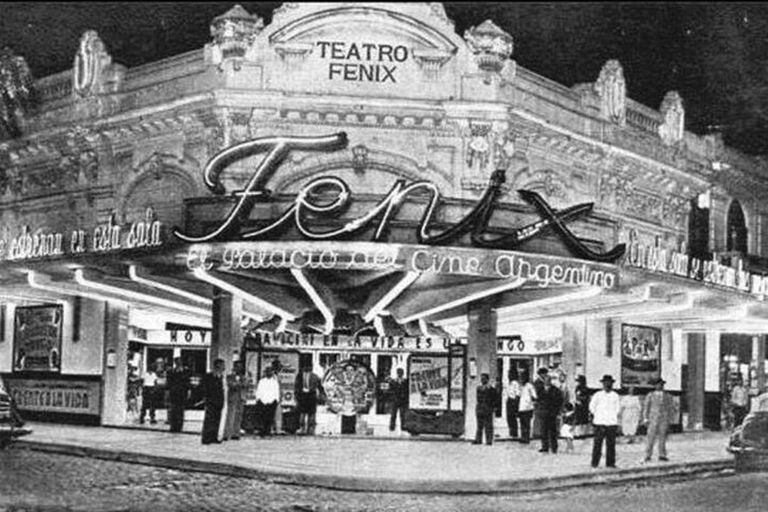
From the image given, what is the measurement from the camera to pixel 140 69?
28.9m

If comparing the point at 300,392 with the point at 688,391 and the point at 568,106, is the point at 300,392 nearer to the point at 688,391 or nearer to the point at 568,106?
the point at 568,106

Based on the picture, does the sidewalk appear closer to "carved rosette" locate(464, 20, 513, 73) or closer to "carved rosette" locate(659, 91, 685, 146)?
"carved rosette" locate(464, 20, 513, 73)

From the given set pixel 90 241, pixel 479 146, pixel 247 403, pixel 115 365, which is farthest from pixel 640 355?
pixel 90 241

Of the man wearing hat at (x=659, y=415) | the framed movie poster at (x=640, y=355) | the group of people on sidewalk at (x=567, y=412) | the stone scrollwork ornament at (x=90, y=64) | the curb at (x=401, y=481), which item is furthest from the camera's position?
the framed movie poster at (x=640, y=355)

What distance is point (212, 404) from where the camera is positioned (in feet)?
74.7

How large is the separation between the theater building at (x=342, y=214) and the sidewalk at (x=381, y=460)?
291 cm

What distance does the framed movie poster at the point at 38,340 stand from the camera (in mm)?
31031

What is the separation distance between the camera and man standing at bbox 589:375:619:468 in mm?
20078

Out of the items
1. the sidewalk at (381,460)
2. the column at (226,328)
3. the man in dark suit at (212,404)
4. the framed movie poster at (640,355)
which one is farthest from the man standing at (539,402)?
the framed movie poster at (640,355)

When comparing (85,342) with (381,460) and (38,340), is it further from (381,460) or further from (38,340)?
(381,460)

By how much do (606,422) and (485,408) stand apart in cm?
466

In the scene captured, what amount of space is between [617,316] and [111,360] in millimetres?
14112

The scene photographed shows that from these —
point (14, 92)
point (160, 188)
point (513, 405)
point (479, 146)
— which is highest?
point (14, 92)

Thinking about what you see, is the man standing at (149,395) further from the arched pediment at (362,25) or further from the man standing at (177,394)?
the arched pediment at (362,25)
